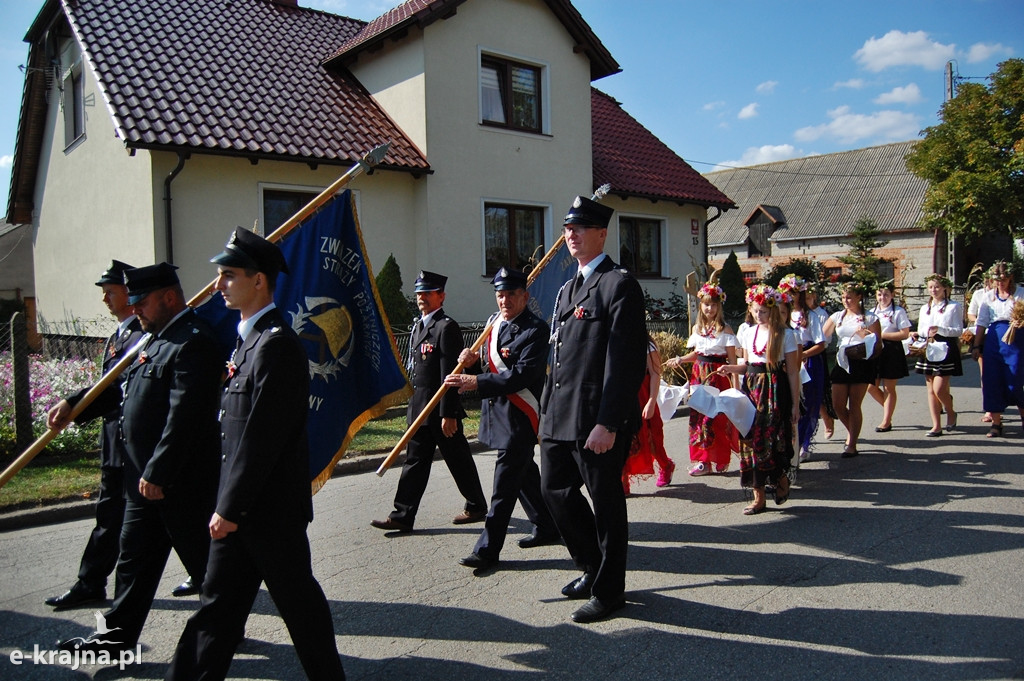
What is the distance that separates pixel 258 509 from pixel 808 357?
20.8 feet

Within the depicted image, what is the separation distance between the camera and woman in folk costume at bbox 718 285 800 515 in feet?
20.2

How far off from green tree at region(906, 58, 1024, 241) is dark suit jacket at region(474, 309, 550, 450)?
26133 mm

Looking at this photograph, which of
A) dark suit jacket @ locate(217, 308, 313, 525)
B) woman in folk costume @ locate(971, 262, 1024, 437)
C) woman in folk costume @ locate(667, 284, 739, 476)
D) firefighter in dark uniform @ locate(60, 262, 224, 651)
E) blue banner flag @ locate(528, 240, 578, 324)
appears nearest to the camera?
dark suit jacket @ locate(217, 308, 313, 525)

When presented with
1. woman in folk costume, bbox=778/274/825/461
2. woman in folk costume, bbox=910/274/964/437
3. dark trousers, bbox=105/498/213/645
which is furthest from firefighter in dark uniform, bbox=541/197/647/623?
woman in folk costume, bbox=910/274/964/437

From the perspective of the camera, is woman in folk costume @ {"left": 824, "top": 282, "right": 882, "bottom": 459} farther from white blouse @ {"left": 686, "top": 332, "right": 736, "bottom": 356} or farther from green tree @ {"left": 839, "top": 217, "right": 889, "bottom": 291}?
green tree @ {"left": 839, "top": 217, "right": 889, "bottom": 291}

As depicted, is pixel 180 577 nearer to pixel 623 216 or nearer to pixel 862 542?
pixel 862 542

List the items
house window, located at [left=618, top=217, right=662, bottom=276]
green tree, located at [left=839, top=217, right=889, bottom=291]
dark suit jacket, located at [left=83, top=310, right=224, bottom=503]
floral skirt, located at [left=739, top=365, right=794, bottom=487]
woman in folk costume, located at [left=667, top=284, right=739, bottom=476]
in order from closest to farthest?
dark suit jacket, located at [left=83, top=310, right=224, bottom=503] < floral skirt, located at [left=739, top=365, right=794, bottom=487] < woman in folk costume, located at [left=667, top=284, right=739, bottom=476] < house window, located at [left=618, top=217, right=662, bottom=276] < green tree, located at [left=839, top=217, right=889, bottom=291]

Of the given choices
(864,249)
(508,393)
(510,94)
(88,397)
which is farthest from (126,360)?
(864,249)

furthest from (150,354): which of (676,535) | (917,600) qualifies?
(917,600)

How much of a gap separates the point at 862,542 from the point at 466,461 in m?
2.82

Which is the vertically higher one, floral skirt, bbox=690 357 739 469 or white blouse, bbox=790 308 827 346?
white blouse, bbox=790 308 827 346

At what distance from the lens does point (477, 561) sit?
4945 mm

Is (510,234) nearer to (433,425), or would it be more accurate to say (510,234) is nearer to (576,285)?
(433,425)

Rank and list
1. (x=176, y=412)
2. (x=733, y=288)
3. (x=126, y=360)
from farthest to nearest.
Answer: (x=733, y=288) < (x=126, y=360) < (x=176, y=412)
